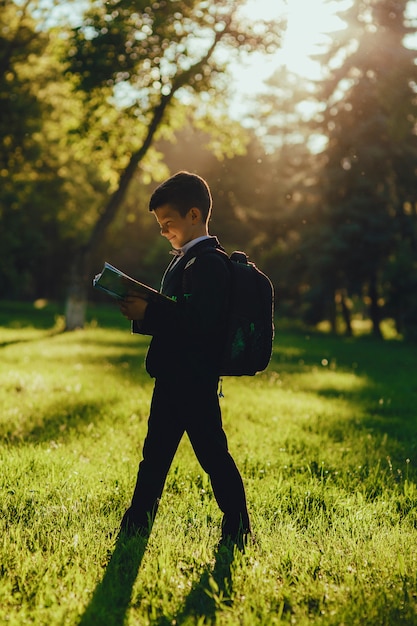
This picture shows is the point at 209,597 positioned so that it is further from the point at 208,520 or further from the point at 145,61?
the point at 145,61

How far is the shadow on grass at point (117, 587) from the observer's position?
270 centimetres

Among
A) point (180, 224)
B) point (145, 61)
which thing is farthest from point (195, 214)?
point (145, 61)

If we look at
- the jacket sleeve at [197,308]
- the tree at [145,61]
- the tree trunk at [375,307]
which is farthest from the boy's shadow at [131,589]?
the tree trunk at [375,307]

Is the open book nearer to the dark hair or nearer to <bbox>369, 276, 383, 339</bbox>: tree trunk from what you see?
the dark hair

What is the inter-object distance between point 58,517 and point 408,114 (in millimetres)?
10629

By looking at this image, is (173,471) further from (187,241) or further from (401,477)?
(187,241)

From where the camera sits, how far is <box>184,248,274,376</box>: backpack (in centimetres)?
319

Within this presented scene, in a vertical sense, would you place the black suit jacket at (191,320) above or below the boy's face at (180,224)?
below

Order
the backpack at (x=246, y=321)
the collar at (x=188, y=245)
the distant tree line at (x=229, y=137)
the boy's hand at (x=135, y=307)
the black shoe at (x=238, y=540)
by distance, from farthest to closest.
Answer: the distant tree line at (x=229, y=137)
the black shoe at (x=238, y=540)
the collar at (x=188, y=245)
the backpack at (x=246, y=321)
the boy's hand at (x=135, y=307)

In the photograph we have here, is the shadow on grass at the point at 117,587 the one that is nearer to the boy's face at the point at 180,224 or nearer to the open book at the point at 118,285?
the open book at the point at 118,285

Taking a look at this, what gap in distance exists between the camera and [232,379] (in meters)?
10.7

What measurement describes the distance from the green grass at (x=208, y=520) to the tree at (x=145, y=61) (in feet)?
34.7

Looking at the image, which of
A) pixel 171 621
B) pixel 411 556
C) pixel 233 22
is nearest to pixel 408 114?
pixel 233 22

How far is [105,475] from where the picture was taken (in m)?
4.67
